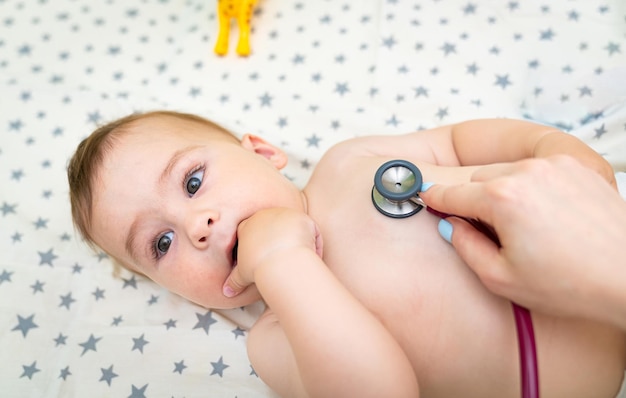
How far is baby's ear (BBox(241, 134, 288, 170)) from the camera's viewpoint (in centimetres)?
127

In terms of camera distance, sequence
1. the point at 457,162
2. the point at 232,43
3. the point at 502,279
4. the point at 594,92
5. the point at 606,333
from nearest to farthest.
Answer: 1. the point at 502,279
2. the point at 606,333
3. the point at 457,162
4. the point at 594,92
5. the point at 232,43

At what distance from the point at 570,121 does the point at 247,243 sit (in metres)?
0.99

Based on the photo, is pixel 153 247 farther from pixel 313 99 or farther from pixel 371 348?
pixel 313 99

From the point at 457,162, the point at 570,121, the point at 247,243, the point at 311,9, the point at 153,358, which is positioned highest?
the point at 311,9

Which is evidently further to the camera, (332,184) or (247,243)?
(332,184)

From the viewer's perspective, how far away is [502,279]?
2.44 ft

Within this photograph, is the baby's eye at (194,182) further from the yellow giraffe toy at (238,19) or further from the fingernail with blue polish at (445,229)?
the yellow giraffe toy at (238,19)

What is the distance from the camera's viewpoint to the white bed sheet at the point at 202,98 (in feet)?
4.02

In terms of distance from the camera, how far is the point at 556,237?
67 centimetres

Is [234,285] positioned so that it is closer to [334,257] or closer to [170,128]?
[334,257]

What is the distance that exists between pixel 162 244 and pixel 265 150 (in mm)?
362

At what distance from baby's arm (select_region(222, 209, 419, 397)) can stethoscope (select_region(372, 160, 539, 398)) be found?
163mm

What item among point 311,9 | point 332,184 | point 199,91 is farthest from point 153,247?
point 311,9

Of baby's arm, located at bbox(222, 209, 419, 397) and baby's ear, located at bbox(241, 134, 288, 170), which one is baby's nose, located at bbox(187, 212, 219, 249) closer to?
baby's arm, located at bbox(222, 209, 419, 397)
